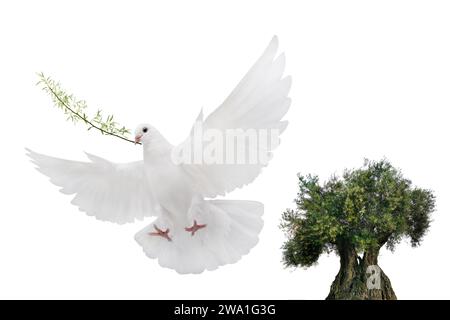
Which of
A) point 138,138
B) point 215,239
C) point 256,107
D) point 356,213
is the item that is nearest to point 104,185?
point 138,138

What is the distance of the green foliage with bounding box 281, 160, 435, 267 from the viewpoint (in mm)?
3047

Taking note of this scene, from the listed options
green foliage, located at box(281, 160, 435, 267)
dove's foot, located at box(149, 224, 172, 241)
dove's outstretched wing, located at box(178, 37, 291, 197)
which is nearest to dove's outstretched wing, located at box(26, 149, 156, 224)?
dove's foot, located at box(149, 224, 172, 241)

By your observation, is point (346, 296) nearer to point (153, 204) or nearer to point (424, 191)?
point (424, 191)

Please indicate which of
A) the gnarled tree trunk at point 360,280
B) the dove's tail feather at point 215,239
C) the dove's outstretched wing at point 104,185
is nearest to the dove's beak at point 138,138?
the dove's outstretched wing at point 104,185

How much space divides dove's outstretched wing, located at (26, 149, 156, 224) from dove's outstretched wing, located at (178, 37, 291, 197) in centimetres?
51

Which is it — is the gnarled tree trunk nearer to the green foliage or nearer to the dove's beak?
the green foliage

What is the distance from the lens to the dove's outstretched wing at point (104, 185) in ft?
10.7

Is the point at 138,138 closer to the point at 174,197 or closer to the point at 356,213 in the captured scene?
the point at 174,197

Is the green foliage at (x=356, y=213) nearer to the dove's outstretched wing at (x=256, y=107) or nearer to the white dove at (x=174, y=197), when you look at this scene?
the white dove at (x=174, y=197)

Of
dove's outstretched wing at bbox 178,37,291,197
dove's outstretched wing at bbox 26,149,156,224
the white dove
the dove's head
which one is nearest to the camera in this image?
dove's outstretched wing at bbox 178,37,291,197

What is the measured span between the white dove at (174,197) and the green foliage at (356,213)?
0.72 feet

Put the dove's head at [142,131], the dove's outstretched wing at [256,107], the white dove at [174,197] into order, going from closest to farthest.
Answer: the dove's outstretched wing at [256,107]
the white dove at [174,197]
the dove's head at [142,131]

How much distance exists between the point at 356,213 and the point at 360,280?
337mm

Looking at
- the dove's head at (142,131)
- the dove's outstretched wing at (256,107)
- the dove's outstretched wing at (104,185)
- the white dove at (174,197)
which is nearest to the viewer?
the dove's outstretched wing at (256,107)
